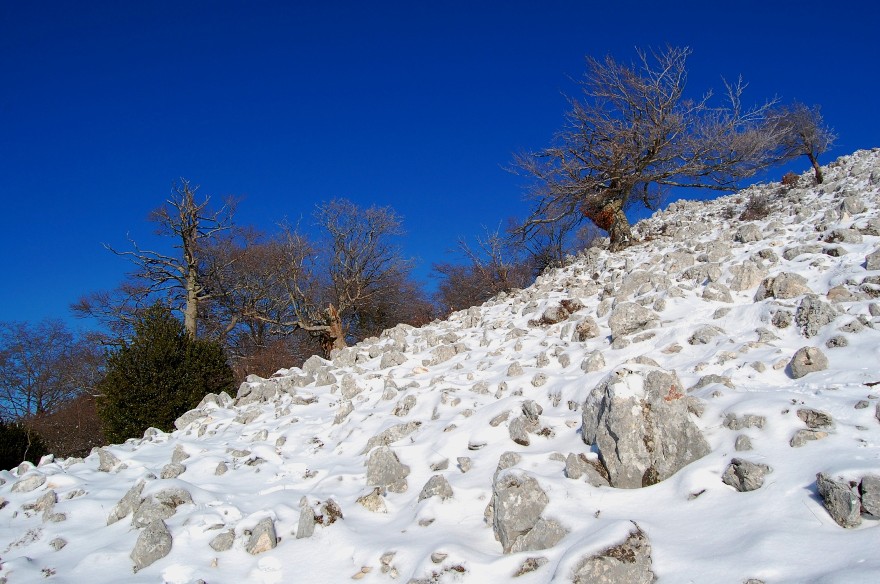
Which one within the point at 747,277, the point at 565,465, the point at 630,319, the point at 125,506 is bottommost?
the point at 565,465

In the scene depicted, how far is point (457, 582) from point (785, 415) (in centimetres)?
250

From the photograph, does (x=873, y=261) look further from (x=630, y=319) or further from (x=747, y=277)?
(x=630, y=319)

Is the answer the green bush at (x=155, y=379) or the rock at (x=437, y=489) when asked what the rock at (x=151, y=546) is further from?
the green bush at (x=155, y=379)

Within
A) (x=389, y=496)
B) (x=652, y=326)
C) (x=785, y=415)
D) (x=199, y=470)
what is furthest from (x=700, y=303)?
(x=199, y=470)

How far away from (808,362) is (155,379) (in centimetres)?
1037

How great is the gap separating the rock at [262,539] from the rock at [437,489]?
1.17m

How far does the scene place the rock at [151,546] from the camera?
3.89 metres

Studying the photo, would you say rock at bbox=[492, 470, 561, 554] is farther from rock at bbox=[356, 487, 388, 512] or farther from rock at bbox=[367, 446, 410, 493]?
rock at bbox=[367, 446, 410, 493]

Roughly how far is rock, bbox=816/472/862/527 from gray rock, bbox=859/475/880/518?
3 cm

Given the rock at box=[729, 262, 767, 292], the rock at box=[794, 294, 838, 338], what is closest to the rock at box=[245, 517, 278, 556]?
the rock at box=[794, 294, 838, 338]

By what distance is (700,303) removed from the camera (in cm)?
650

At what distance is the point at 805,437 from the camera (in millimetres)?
3379

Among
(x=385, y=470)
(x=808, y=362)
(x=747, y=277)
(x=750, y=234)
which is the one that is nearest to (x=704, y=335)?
(x=808, y=362)

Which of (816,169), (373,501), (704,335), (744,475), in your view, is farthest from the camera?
(816,169)
